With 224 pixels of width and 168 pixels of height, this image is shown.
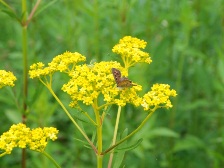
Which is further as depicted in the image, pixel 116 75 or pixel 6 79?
pixel 6 79

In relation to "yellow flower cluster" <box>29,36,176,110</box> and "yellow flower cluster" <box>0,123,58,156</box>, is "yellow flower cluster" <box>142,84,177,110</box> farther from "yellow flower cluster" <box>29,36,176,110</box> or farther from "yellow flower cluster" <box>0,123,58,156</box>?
"yellow flower cluster" <box>0,123,58,156</box>

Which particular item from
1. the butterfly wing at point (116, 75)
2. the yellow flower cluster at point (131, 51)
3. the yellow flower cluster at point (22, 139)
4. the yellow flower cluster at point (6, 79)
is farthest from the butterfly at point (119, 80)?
the yellow flower cluster at point (6, 79)

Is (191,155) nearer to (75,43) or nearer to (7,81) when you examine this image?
(75,43)

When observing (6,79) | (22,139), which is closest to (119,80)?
(22,139)

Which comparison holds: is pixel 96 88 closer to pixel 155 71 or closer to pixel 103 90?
pixel 103 90

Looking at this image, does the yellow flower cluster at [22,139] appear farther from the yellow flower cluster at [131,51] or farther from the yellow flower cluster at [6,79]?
the yellow flower cluster at [131,51]
